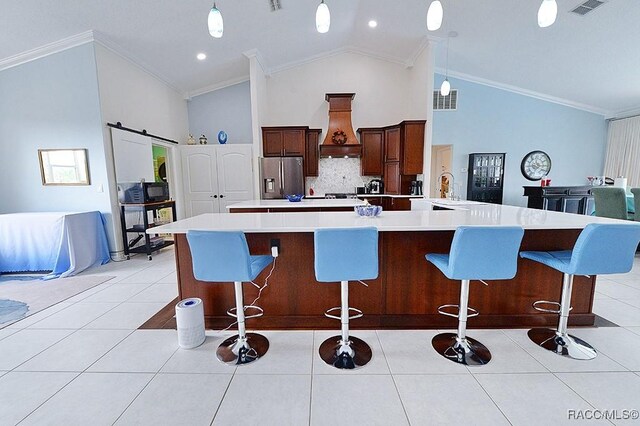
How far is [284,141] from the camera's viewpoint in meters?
5.93

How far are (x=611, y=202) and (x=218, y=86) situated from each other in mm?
7907

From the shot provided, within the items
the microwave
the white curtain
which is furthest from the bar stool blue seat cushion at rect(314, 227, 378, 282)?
the white curtain

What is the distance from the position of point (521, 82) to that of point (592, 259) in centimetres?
667

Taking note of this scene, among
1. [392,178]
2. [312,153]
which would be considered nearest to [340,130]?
[312,153]

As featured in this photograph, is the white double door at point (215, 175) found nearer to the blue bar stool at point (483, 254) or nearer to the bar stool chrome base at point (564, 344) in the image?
the blue bar stool at point (483, 254)

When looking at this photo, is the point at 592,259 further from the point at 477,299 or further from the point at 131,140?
the point at 131,140

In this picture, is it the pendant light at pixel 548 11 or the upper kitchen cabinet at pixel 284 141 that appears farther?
the upper kitchen cabinet at pixel 284 141

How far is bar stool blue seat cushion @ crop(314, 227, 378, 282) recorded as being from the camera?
1644 mm

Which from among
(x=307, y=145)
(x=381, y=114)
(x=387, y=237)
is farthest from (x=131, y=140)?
(x=381, y=114)

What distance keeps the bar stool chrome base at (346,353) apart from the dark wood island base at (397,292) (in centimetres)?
22

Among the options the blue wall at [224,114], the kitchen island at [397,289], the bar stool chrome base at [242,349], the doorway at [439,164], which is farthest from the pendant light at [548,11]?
the blue wall at [224,114]

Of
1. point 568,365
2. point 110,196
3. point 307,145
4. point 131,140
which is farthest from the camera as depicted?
point 307,145

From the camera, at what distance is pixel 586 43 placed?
4633mm

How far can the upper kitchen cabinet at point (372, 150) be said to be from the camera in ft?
20.4
